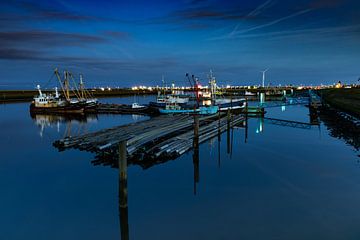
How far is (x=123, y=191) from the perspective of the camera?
49.1 feet

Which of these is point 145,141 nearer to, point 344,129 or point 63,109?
point 344,129

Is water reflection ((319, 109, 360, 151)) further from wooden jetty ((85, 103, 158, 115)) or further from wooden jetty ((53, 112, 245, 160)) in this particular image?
wooden jetty ((85, 103, 158, 115))

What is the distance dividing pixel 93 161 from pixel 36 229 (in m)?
10.6

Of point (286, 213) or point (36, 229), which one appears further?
point (286, 213)

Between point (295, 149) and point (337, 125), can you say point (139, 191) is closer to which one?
point (295, 149)

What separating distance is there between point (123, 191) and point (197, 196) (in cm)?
526

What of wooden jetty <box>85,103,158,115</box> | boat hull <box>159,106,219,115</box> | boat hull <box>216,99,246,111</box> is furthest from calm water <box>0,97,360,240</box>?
wooden jetty <box>85,103,158,115</box>

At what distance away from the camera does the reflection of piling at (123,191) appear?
1416 cm

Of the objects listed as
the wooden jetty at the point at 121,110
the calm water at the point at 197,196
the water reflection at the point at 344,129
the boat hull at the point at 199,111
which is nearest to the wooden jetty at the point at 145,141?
the calm water at the point at 197,196

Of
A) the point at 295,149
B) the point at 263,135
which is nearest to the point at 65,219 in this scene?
the point at 295,149

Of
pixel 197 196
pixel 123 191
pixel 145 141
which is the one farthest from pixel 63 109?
pixel 123 191

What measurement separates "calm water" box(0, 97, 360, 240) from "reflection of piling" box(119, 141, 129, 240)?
0.92 ft

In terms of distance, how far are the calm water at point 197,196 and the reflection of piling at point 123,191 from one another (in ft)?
0.92

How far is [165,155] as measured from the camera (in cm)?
2380
